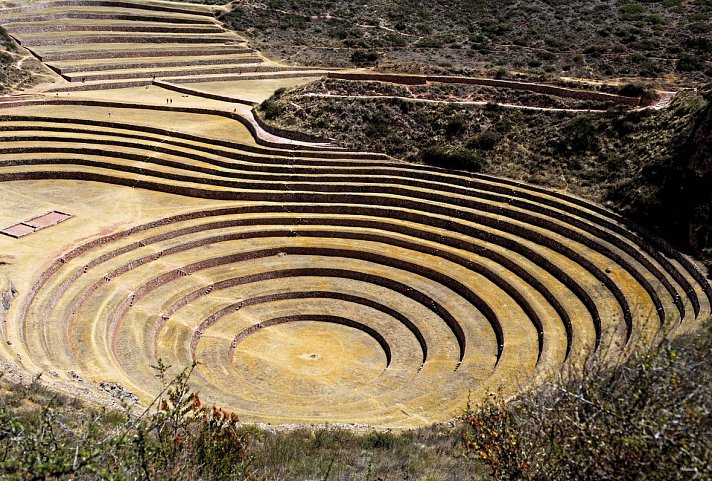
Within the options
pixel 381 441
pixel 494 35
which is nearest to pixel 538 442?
pixel 381 441

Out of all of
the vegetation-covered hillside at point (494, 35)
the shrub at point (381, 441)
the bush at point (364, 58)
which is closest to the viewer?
the shrub at point (381, 441)

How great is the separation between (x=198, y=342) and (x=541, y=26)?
4988cm

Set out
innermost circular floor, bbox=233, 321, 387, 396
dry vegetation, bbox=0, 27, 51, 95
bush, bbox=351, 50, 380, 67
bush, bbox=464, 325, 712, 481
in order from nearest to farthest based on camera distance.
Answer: bush, bbox=464, 325, 712, 481 → innermost circular floor, bbox=233, 321, 387, 396 → dry vegetation, bbox=0, 27, 51, 95 → bush, bbox=351, 50, 380, 67

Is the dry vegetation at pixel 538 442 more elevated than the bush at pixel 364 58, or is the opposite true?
the bush at pixel 364 58

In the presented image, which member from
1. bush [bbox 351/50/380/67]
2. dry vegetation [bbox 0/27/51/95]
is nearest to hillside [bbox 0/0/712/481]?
dry vegetation [bbox 0/27/51/95]

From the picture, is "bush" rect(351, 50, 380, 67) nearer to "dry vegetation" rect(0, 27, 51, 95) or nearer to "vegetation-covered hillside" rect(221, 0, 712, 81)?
"vegetation-covered hillside" rect(221, 0, 712, 81)

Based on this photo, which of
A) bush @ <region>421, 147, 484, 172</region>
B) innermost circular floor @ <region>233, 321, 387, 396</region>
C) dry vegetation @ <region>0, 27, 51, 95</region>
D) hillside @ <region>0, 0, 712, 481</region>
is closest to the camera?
hillside @ <region>0, 0, 712, 481</region>

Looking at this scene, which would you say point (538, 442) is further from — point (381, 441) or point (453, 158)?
point (453, 158)

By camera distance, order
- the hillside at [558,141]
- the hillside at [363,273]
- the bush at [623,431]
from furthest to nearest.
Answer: the hillside at [558,141], the hillside at [363,273], the bush at [623,431]

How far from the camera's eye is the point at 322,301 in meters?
25.6

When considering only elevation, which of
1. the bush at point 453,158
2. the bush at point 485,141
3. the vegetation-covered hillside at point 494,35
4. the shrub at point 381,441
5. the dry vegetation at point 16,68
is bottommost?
the shrub at point 381,441

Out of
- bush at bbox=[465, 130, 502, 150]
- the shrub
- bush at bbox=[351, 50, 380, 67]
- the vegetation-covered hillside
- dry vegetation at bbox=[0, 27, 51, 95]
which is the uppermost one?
the vegetation-covered hillside

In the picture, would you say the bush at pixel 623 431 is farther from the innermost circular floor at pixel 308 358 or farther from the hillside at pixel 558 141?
the hillside at pixel 558 141

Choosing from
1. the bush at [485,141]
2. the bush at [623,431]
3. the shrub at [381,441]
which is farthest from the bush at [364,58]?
the bush at [623,431]
